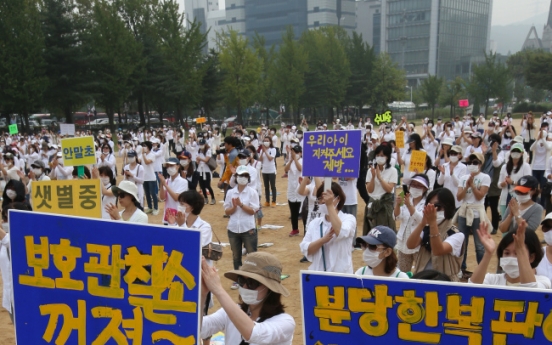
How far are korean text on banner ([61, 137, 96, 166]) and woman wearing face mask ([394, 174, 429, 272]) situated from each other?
511 centimetres

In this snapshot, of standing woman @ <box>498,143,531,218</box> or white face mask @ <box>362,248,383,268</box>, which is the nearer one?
white face mask @ <box>362,248,383,268</box>

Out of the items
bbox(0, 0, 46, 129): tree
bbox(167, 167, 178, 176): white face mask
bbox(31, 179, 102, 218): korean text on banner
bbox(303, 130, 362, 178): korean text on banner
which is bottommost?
bbox(167, 167, 178, 176): white face mask

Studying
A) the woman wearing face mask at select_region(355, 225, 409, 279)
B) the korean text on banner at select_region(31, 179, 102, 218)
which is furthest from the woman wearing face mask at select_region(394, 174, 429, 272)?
the korean text on banner at select_region(31, 179, 102, 218)

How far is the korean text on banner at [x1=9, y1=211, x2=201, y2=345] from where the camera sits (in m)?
2.86

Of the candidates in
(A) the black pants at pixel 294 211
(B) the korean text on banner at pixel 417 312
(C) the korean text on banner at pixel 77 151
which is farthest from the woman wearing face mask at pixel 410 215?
(C) the korean text on banner at pixel 77 151

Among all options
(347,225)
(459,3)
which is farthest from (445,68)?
(347,225)

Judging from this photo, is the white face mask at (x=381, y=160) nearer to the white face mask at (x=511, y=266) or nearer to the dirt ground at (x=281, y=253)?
the dirt ground at (x=281, y=253)

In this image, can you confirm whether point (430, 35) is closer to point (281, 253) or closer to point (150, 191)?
point (150, 191)

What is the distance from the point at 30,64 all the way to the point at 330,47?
33.5 m

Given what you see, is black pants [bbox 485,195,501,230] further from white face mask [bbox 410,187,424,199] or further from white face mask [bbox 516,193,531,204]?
white face mask [bbox 410,187,424,199]

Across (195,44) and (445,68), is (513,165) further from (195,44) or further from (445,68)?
(445,68)

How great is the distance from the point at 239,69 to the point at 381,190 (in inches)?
1775

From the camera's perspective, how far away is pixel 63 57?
141ft

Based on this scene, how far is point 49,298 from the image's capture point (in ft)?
10.6
